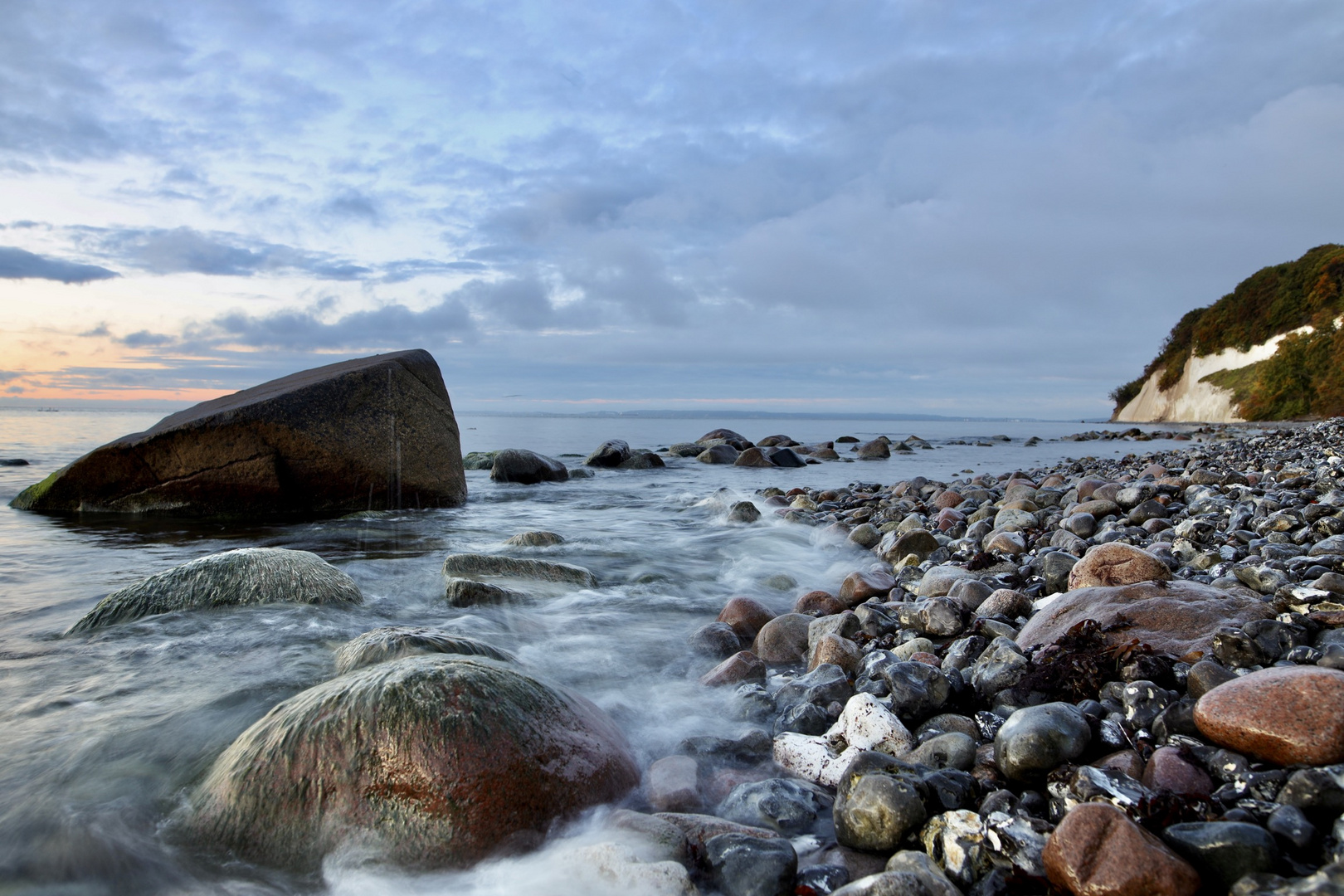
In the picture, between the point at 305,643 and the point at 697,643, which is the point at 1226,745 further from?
the point at 305,643

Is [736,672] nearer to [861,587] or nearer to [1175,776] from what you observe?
[861,587]

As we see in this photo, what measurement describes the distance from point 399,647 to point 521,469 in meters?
11.7

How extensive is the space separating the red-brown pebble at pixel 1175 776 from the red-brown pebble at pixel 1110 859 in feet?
1.17

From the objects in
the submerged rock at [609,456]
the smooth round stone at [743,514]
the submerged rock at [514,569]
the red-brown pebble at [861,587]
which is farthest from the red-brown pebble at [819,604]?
the submerged rock at [609,456]

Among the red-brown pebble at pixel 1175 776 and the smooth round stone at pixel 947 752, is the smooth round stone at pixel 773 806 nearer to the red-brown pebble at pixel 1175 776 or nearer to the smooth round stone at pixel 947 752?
the smooth round stone at pixel 947 752

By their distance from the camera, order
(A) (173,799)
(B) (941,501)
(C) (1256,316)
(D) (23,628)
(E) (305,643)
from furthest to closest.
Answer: (C) (1256,316)
(B) (941,501)
(D) (23,628)
(E) (305,643)
(A) (173,799)

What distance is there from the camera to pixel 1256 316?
138 ft

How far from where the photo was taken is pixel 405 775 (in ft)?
7.74

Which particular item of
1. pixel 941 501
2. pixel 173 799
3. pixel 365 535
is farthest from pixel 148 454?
pixel 941 501

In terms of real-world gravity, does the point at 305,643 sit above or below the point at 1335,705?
below

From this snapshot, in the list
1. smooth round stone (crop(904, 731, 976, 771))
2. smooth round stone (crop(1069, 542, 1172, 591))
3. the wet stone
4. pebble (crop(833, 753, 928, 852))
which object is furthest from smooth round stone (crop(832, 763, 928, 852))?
smooth round stone (crop(1069, 542, 1172, 591))

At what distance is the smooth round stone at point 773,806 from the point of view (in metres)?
2.43

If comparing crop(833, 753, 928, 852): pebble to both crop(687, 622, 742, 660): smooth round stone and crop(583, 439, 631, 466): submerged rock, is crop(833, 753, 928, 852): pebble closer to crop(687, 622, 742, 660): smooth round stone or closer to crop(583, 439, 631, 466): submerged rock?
crop(687, 622, 742, 660): smooth round stone

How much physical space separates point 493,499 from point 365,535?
156 inches
